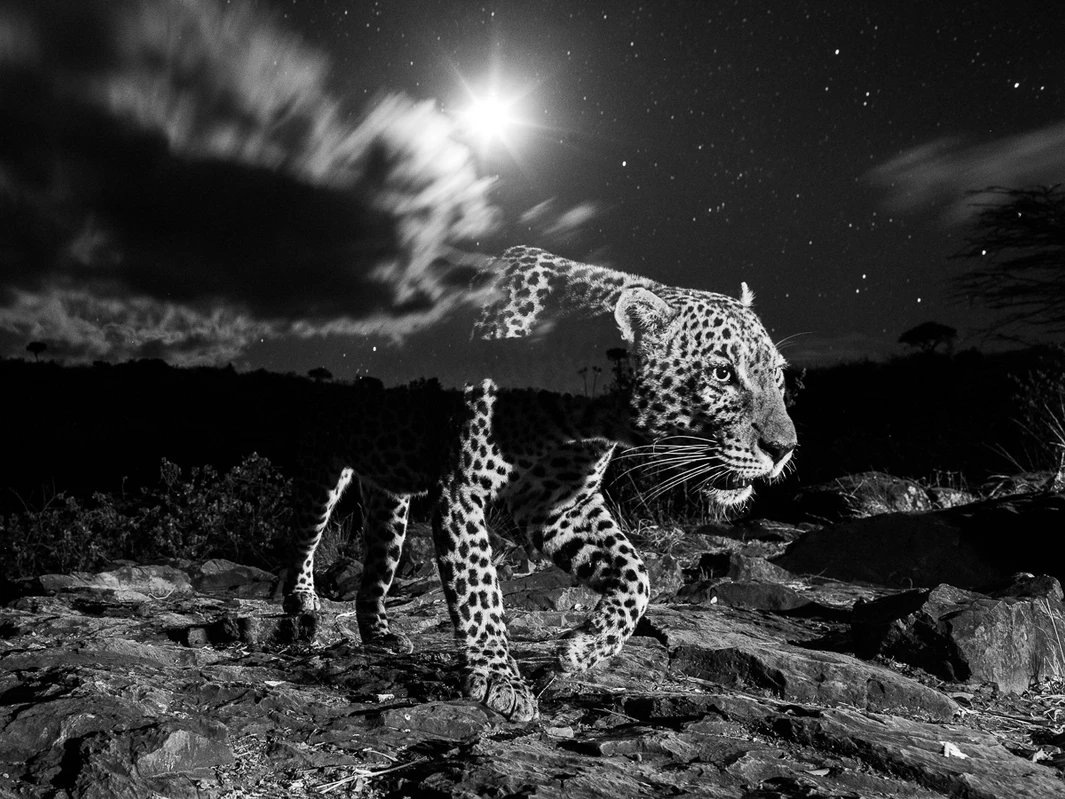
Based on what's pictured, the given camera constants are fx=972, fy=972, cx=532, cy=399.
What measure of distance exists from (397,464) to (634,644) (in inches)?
69.3

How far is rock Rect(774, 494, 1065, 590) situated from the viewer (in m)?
8.70

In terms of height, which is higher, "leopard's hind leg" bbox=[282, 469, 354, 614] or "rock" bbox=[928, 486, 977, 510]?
"rock" bbox=[928, 486, 977, 510]

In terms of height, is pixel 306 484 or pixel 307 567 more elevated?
pixel 306 484

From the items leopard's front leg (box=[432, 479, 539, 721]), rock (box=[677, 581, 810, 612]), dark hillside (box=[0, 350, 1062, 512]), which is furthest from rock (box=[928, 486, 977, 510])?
leopard's front leg (box=[432, 479, 539, 721])

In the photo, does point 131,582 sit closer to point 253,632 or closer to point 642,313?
point 253,632

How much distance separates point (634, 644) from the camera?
17.9ft

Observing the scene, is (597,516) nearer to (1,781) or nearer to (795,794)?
(795,794)

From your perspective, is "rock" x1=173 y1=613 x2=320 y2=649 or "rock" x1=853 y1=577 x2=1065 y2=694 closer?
"rock" x1=853 y1=577 x2=1065 y2=694

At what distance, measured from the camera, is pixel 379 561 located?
6.15 metres

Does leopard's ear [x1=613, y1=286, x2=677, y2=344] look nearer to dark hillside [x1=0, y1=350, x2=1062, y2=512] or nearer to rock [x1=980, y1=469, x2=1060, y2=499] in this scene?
dark hillside [x1=0, y1=350, x2=1062, y2=512]

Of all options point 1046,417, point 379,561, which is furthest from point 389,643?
point 1046,417

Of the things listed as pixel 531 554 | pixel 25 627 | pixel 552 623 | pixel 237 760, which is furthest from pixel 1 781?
pixel 531 554

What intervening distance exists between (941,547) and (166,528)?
28.4ft

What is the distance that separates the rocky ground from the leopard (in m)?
0.33
